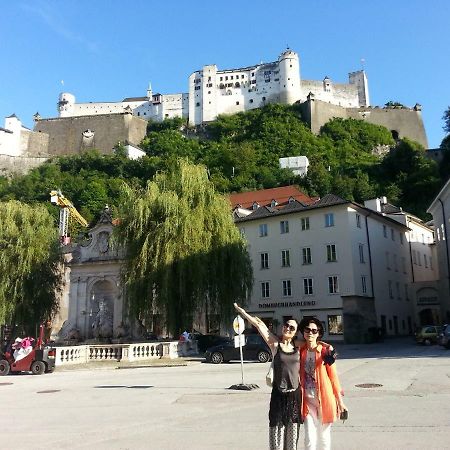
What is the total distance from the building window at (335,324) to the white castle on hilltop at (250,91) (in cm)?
10047

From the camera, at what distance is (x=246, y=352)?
2505 cm

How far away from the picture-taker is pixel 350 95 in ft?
461

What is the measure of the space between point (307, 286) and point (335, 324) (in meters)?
3.99

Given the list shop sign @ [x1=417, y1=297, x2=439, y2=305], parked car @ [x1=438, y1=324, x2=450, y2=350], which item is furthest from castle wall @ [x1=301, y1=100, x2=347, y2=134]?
parked car @ [x1=438, y1=324, x2=450, y2=350]

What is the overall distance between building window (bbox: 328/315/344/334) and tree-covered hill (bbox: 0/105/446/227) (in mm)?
50325

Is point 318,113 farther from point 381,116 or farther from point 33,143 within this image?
point 33,143

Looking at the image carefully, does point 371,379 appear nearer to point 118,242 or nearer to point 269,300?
point 118,242

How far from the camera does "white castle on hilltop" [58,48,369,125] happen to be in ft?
447

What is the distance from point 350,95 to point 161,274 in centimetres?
12426

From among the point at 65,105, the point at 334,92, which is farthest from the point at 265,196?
the point at 65,105

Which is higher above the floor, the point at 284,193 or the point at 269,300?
the point at 284,193

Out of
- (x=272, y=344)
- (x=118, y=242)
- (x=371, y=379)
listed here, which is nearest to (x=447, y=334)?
(x=371, y=379)

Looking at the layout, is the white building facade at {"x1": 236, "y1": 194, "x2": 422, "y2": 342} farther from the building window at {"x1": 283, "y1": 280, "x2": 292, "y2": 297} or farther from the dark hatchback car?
the dark hatchback car

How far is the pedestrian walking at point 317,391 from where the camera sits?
543 cm
